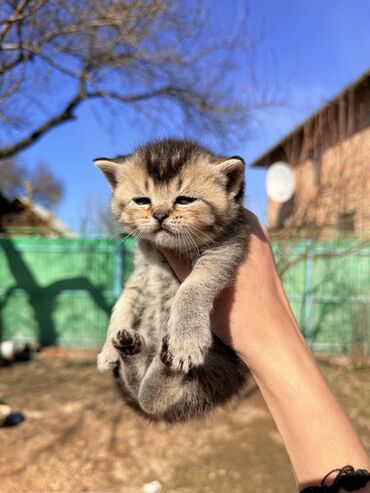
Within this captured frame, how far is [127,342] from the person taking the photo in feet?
7.57

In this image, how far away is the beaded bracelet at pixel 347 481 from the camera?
1.60 m

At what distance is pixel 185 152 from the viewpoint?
8.13ft

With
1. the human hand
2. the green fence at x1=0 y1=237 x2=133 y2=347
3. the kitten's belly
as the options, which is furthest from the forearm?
the green fence at x1=0 y1=237 x2=133 y2=347

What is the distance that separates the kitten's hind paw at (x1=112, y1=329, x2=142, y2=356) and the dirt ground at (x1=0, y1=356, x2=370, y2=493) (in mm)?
1934

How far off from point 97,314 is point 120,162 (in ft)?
27.3

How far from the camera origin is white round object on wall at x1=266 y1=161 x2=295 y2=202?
8.12 meters

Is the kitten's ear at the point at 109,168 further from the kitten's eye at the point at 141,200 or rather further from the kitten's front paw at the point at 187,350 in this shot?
the kitten's front paw at the point at 187,350

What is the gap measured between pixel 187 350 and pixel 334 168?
6155mm

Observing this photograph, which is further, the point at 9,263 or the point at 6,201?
the point at 6,201

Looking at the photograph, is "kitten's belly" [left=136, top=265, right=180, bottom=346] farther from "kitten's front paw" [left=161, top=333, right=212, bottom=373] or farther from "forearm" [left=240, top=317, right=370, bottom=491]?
"forearm" [left=240, top=317, right=370, bottom=491]

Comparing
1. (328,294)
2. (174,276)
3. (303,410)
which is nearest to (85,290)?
(328,294)

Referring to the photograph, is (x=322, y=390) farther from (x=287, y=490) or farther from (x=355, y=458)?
(x=287, y=490)

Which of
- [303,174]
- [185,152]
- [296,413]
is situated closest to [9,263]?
[303,174]

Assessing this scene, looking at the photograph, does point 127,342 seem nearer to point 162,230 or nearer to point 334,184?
point 162,230
